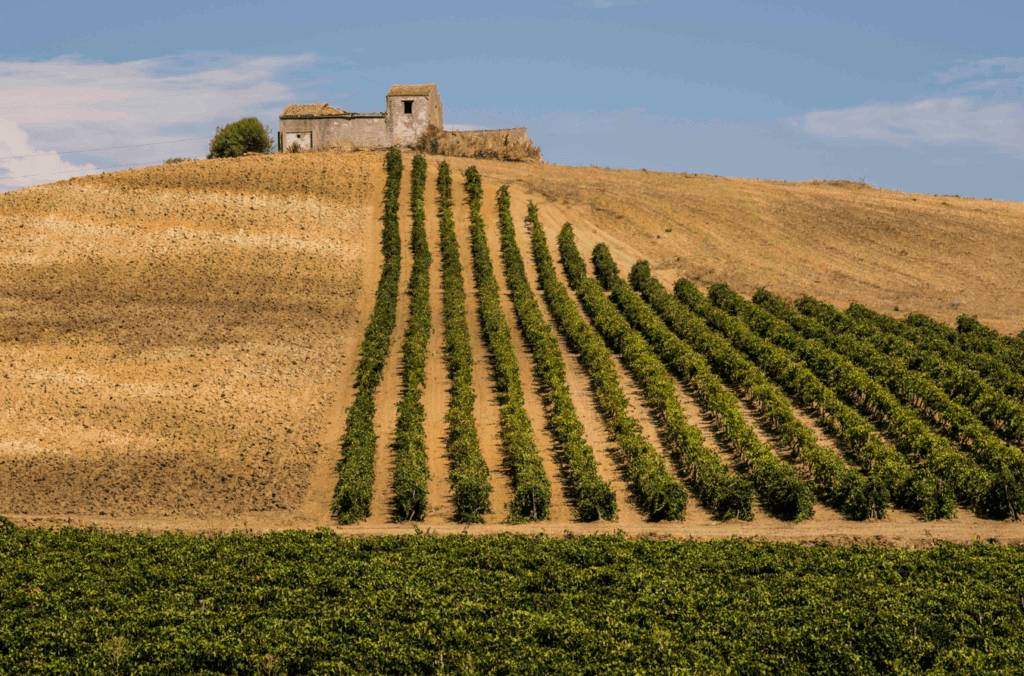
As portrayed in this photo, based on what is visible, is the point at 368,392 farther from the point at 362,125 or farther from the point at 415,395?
the point at 362,125

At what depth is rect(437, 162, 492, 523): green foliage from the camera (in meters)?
29.2

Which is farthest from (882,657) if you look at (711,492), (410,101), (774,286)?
(410,101)

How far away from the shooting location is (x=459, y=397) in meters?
37.3

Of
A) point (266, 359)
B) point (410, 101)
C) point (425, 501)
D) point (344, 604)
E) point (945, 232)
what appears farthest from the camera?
point (410, 101)

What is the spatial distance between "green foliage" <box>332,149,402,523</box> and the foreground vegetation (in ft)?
11.7

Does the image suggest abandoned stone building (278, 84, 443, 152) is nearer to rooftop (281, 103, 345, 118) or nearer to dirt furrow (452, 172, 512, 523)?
rooftop (281, 103, 345, 118)

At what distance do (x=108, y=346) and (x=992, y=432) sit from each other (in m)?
35.8

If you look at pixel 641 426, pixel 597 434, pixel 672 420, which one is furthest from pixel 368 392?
pixel 672 420

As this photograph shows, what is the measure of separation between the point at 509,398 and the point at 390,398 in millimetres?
5189

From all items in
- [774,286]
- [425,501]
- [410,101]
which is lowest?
[425,501]

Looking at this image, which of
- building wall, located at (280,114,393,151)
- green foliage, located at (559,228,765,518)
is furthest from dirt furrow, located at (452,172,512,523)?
building wall, located at (280,114,393,151)

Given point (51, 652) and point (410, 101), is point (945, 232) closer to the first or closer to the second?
point (410, 101)

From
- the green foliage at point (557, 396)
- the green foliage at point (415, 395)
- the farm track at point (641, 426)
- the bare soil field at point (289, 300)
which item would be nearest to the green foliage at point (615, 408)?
the farm track at point (641, 426)

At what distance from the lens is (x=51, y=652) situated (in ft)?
62.0
